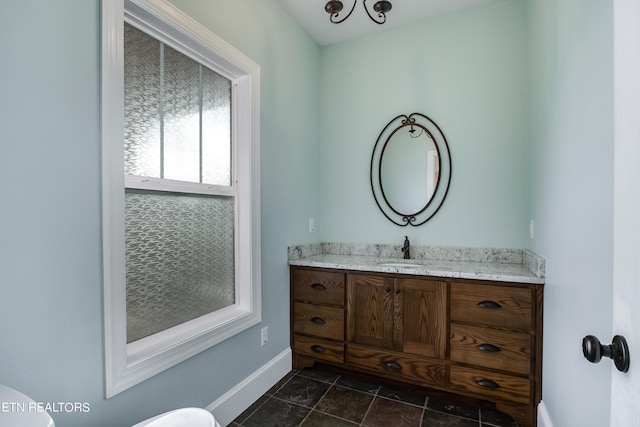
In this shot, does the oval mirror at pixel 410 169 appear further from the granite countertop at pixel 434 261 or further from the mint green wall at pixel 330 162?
the granite countertop at pixel 434 261

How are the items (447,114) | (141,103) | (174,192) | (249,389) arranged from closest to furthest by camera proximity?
(141,103) → (174,192) → (249,389) → (447,114)

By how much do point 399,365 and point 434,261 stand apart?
81 centimetres

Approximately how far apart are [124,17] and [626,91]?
173 cm

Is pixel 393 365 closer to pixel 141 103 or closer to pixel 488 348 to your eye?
pixel 488 348

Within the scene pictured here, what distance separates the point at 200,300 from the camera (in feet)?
5.74

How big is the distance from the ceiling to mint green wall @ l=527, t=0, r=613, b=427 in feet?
2.48

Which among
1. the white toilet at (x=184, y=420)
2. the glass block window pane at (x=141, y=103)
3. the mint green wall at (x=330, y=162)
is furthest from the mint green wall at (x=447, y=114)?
the white toilet at (x=184, y=420)

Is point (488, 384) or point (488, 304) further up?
point (488, 304)

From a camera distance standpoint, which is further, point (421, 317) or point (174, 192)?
point (421, 317)

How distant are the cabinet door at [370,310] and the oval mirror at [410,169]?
2.19 feet

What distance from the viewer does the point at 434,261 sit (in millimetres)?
2355

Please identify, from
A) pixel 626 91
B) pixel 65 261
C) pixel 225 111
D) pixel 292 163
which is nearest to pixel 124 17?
pixel 225 111

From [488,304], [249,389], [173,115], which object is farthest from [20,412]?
[488,304]

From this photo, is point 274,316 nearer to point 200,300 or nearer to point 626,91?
point 200,300
